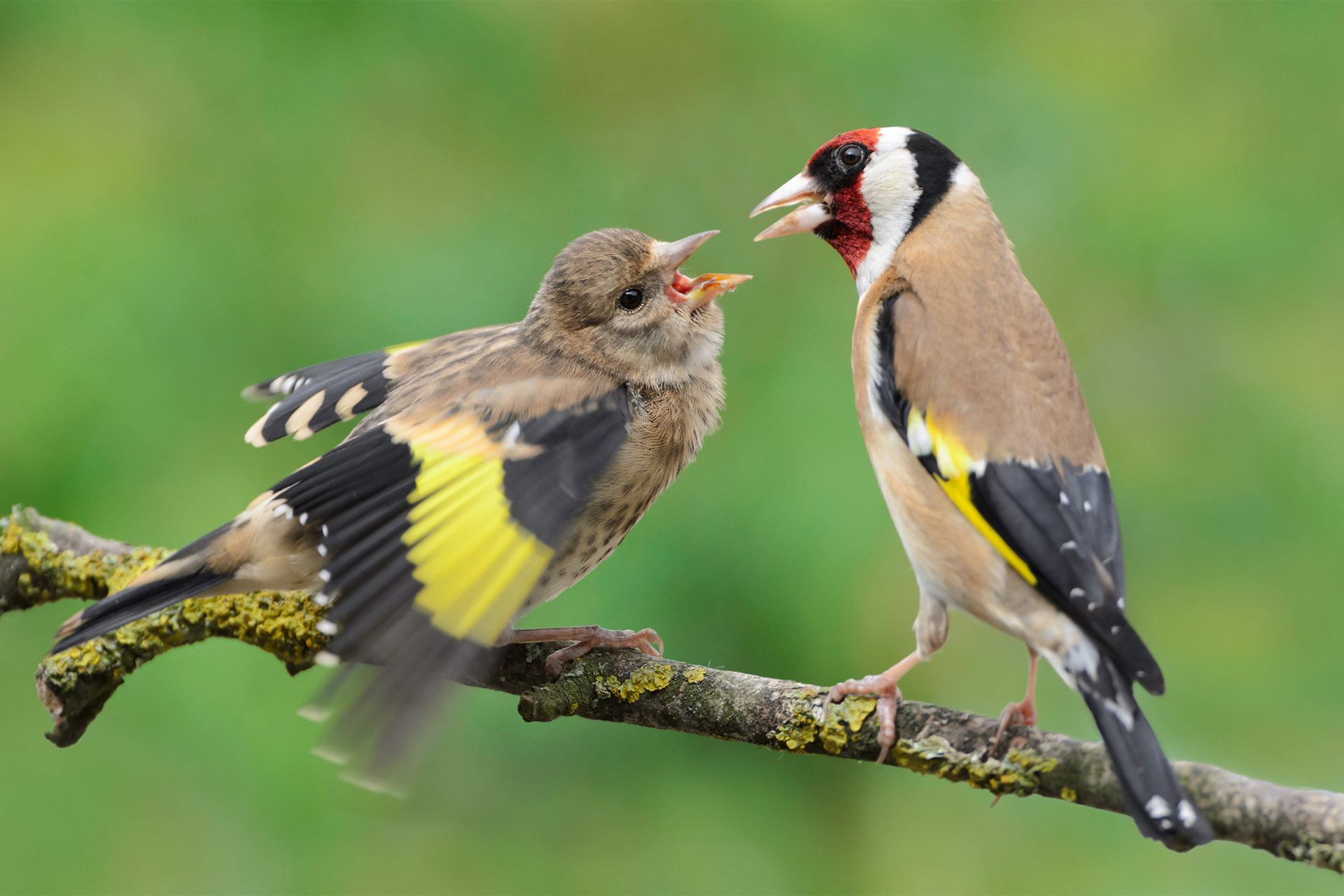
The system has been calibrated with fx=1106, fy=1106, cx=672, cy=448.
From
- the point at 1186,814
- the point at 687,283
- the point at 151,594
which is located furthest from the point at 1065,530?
the point at 151,594

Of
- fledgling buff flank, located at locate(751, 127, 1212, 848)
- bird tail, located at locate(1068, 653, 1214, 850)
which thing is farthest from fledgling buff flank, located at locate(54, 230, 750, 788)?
bird tail, located at locate(1068, 653, 1214, 850)

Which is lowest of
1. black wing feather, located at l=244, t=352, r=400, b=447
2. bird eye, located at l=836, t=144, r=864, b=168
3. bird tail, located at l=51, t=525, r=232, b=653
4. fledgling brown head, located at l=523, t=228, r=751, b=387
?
bird tail, located at l=51, t=525, r=232, b=653

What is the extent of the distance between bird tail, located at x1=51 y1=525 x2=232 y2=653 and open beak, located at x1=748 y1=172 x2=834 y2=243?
4.31ft

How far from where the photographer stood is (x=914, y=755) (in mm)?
1797

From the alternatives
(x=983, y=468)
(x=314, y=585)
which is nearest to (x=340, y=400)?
(x=314, y=585)

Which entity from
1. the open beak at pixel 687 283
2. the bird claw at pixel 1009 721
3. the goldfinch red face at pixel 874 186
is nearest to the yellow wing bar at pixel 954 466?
the bird claw at pixel 1009 721

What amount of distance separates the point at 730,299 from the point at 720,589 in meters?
0.94

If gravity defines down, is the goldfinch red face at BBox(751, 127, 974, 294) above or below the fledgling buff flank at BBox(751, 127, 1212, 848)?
above

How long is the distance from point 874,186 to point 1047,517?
80 cm

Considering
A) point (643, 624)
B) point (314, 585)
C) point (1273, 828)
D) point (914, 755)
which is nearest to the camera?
point (1273, 828)

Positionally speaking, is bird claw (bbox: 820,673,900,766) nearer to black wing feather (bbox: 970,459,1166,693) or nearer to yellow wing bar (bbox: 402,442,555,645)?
black wing feather (bbox: 970,459,1166,693)

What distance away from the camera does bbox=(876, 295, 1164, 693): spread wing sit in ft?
5.61

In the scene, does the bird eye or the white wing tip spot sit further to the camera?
the bird eye

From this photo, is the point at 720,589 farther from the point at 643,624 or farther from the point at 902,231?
the point at 902,231
